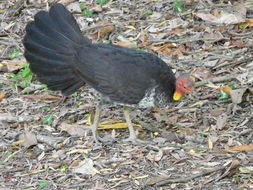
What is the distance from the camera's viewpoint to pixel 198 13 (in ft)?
27.3

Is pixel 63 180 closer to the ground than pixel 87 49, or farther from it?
closer to the ground

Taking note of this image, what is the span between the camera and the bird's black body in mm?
6180

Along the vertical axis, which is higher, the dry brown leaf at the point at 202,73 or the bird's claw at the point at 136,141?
the dry brown leaf at the point at 202,73

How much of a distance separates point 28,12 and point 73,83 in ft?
8.81

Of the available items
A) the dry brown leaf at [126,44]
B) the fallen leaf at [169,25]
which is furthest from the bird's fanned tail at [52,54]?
the fallen leaf at [169,25]

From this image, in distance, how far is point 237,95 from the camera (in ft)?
22.0

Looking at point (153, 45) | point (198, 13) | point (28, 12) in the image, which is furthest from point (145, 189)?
point (28, 12)

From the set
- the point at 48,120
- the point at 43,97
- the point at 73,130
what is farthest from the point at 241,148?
the point at 43,97

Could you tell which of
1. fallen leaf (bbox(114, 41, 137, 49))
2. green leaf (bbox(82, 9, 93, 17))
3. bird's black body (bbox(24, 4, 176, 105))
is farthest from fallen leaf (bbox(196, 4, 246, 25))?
bird's black body (bbox(24, 4, 176, 105))

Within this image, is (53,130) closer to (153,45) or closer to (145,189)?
(145,189)

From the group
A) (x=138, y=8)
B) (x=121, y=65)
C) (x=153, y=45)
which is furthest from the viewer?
(x=138, y=8)

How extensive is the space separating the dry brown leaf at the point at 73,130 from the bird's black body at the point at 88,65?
0.37 metres

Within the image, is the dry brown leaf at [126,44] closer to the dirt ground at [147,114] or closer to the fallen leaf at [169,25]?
the dirt ground at [147,114]

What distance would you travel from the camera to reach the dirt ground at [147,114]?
5773 millimetres
